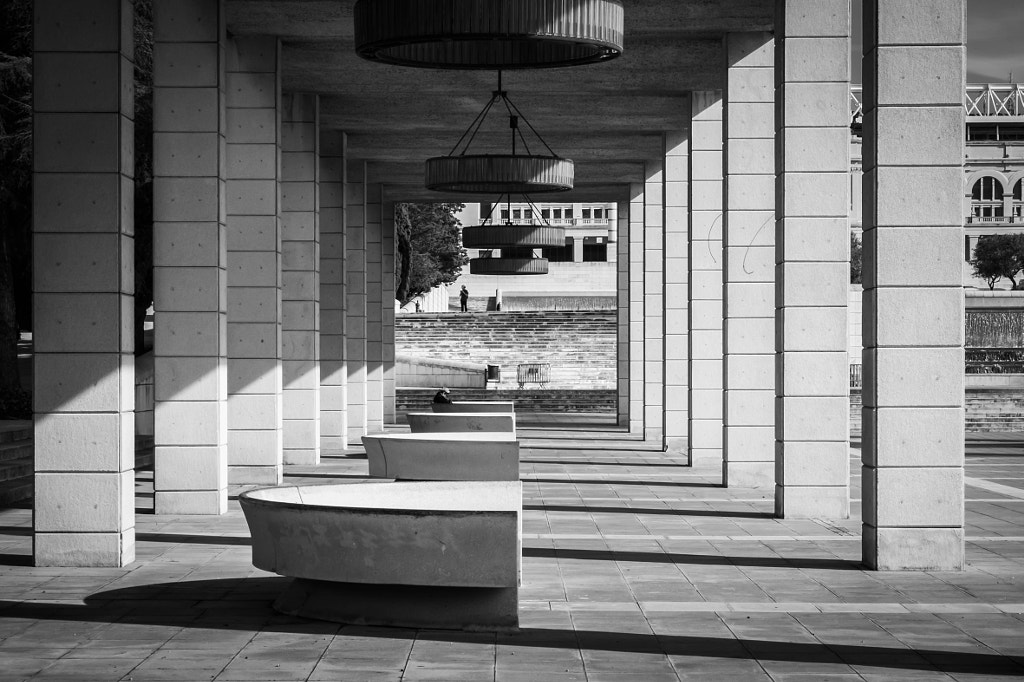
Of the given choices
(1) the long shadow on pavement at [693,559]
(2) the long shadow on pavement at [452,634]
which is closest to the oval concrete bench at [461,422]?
(1) the long shadow on pavement at [693,559]

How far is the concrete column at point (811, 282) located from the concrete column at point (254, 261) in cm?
667

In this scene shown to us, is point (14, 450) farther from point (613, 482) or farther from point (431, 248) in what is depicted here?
point (431, 248)

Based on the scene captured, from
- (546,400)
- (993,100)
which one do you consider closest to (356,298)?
(546,400)

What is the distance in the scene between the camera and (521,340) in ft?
194

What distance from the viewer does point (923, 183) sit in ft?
35.5

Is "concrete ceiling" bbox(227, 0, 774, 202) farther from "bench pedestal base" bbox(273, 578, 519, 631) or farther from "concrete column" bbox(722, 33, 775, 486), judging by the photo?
"bench pedestal base" bbox(273, 578, 519, 631)

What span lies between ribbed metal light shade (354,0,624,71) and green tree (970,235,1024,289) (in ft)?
280

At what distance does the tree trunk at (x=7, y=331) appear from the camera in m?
27.4

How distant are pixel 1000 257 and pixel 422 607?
87306 mm

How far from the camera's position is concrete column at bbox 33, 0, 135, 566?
1090cm

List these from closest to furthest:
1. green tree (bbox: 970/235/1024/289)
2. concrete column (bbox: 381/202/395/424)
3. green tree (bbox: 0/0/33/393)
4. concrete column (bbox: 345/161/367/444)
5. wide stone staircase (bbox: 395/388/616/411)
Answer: green tree (bbox: 0/0/33/393), concrete column (bbox: 345/161/367/444), concrete column (bbox: 381/202/395/424), wide stone staircase (bbox: 395/388/616/411), green tree (bbox: 970/235/1024/289)

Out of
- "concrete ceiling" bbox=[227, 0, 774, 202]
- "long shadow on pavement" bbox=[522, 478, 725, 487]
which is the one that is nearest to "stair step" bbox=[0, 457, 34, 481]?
"concrete ceiling" bbox=[227, 0, 774, 202]

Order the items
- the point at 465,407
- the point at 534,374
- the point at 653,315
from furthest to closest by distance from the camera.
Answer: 1. the point at 534,374
2. the point at 653,315
3. the point at 465,407

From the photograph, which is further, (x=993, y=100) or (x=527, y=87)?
(x=993, y=100)
